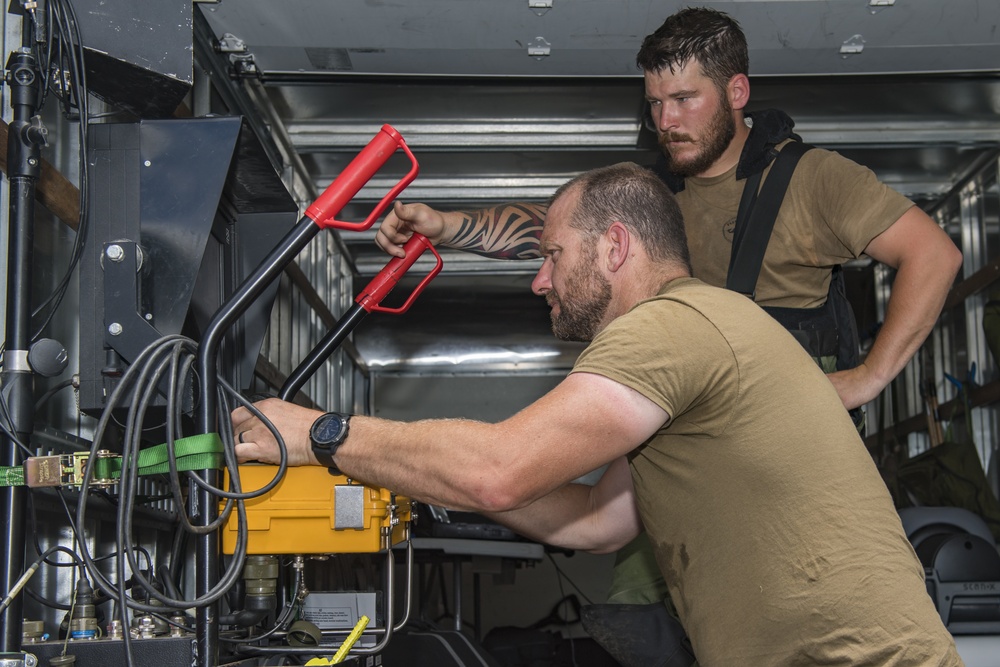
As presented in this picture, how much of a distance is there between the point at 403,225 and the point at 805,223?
1118 millimetres

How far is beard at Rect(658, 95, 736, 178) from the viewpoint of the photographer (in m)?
3.03

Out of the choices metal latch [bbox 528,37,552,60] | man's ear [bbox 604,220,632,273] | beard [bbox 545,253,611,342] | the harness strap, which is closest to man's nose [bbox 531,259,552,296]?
beard [bbox 545,253,611,342]

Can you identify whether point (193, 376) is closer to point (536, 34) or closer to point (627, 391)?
point (627, 391)

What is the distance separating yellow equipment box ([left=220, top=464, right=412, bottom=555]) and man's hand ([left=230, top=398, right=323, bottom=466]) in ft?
0.10

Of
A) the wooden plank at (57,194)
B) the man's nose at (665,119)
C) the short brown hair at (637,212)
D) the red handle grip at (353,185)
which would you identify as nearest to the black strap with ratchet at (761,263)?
the man's nose at (665,119)

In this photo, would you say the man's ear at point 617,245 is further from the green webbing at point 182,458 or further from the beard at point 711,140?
the green webbing at point 182,458

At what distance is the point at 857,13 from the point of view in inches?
132

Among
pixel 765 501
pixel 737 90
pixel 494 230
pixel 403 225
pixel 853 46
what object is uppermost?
pixel 853 46

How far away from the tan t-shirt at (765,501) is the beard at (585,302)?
0.27 metres

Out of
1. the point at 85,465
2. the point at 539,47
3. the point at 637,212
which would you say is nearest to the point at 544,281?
the point at 637,212

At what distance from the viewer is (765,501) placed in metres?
1.98

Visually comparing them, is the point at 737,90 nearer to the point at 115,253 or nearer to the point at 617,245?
the point at 617,245

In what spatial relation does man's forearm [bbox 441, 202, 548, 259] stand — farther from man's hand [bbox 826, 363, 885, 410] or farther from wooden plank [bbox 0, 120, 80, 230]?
wooden plank [bbox 0, 120, 80, 230]

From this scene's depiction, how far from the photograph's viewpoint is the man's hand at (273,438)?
1.93 metres
